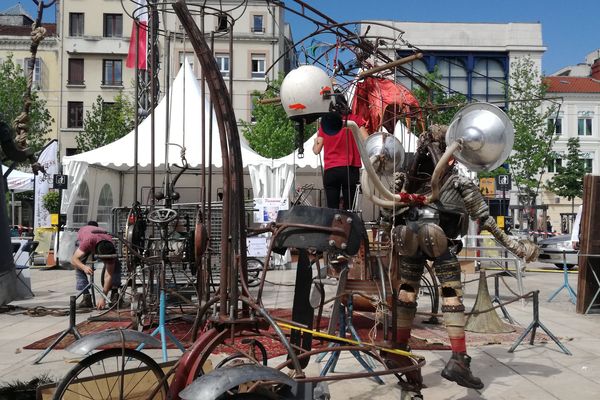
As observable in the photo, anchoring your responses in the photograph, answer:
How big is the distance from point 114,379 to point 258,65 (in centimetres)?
4571

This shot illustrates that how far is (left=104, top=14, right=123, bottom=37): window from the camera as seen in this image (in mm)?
48281

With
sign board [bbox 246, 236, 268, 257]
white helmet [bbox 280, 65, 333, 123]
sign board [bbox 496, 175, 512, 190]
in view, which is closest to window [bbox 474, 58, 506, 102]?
sign board [bbox 496, 175, 512, 190]

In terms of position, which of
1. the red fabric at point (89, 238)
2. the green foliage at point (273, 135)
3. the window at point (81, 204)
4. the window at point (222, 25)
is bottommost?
the red fabric at point (89, 238)

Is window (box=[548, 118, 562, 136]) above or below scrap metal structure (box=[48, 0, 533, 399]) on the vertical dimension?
above

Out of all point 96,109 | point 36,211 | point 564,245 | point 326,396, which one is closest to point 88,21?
point 96,109

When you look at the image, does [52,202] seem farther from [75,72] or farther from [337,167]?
[75,72]

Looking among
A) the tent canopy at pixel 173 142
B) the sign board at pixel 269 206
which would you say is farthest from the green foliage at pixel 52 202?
the sign board at pixel 269 206

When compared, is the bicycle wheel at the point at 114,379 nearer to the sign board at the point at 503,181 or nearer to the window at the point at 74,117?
the sign board at the point at 503,181

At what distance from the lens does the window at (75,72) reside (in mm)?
48656

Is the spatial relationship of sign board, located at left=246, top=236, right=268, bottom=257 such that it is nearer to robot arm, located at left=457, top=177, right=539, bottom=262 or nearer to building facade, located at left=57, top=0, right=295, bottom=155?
robot arm, located at left=457, top=177, right=539, bottom=262

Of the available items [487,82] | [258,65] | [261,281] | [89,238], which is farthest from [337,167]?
[487,82]

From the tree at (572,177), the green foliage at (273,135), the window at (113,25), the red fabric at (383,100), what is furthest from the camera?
the window at (113,25)

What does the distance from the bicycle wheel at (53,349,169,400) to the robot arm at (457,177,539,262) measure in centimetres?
246

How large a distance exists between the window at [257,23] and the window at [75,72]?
13.2 m
